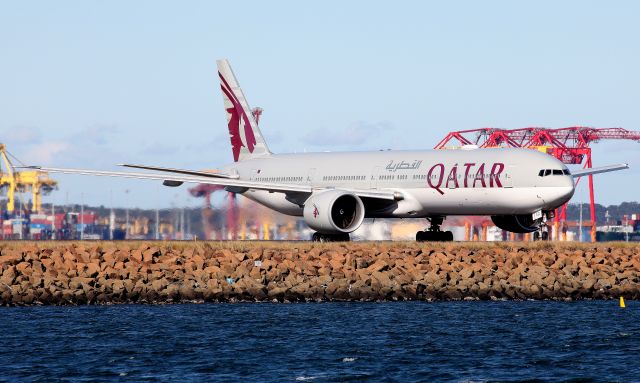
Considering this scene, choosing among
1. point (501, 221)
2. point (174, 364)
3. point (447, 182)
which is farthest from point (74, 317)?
point (501, 221)

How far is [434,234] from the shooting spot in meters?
56.2

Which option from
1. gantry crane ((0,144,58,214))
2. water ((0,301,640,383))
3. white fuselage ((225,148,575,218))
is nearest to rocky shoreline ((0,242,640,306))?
water ((0,301,640,383))

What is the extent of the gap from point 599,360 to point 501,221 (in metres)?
24.1

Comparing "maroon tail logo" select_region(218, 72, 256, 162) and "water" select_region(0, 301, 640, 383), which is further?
"maroon tail logo" select_region(218, 72, 256, 162)

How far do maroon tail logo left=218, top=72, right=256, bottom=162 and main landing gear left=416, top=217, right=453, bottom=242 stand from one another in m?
12.2

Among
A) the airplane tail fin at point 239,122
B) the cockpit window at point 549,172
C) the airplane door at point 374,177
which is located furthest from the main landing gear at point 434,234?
the airplane tail fin at point 239,122

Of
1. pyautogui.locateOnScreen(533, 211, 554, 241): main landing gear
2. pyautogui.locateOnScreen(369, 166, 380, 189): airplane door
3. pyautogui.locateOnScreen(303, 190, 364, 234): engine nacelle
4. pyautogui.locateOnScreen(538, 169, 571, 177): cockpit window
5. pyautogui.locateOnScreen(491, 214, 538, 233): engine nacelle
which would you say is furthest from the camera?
pyautogui.locateOnScreen(369, 166, 380, 189): airplane door

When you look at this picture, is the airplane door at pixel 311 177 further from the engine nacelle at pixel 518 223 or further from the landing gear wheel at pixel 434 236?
the engine nacelle at pixel 518 223

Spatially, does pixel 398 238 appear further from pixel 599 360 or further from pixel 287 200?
pixel 599 360

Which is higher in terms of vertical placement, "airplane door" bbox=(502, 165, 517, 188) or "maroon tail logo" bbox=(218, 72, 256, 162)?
"maroon tail logo" bbox=(218, 72, 256, 162)

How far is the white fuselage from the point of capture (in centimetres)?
4975

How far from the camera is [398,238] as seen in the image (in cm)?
6047

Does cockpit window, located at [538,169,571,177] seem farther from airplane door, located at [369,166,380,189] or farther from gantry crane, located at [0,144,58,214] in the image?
gantry crane, located at [0,144,58,214]

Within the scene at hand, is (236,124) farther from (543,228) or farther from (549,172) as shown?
(549,172)
